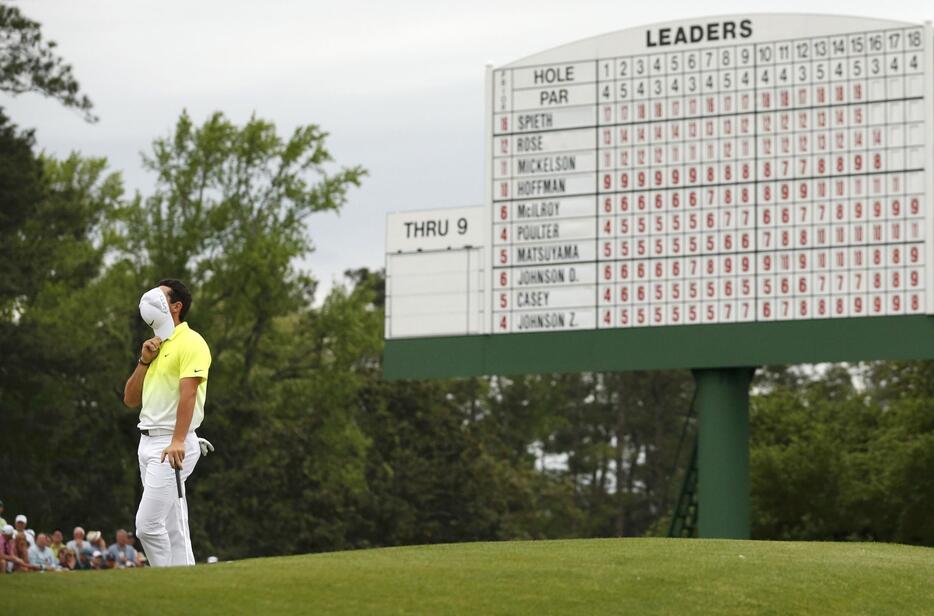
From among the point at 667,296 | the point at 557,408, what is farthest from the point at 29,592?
the point at 557,408

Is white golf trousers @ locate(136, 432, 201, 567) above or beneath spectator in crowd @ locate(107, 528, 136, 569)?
above

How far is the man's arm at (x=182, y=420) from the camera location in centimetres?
1143

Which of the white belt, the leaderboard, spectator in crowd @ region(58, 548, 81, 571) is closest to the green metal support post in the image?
the leaderboard

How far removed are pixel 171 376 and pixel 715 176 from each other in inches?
595

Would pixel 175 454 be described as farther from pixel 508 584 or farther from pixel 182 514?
pixel 508 584

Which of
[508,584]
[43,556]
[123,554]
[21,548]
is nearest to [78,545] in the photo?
[123,554]

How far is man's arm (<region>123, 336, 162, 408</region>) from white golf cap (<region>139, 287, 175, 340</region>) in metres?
0.08

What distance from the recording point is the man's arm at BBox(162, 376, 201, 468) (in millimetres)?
11430

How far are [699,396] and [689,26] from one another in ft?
17.3

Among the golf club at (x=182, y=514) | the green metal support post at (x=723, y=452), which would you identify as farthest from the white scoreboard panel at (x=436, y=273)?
the golf club at (x=182, y=514)

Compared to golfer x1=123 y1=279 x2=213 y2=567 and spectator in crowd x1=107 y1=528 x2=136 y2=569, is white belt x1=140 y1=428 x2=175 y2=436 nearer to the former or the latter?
golfer x1=123 y1=279 x2=213 y2=567

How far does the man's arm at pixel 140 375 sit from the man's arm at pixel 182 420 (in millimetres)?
324

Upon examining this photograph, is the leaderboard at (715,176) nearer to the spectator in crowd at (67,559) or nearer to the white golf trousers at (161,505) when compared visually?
the spectator in crowd at (67,559)

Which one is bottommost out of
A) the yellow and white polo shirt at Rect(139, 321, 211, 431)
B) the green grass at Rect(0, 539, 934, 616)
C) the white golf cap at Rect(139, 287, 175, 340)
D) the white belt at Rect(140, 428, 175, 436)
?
the green grass at Rect(0, 539, 934, 616)
